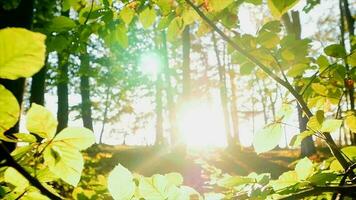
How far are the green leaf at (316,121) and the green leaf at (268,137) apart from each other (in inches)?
→ 3.7

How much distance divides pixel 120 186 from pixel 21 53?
1.57ft

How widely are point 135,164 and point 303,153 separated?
7.52 metres

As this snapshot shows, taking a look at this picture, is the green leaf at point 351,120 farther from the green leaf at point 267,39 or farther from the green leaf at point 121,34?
the green leaf at point 121,34

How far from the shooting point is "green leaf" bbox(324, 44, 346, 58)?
125 cm

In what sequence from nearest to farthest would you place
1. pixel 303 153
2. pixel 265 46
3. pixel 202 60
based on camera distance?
pixel 265 46
pixel 303 153
pixel 202 60

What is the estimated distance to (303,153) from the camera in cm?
1541

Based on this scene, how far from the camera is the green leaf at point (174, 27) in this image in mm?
1440

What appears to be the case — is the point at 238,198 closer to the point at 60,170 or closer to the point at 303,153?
the point at 60,170

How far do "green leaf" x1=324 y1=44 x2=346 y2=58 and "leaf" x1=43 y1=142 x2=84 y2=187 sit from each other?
95cm

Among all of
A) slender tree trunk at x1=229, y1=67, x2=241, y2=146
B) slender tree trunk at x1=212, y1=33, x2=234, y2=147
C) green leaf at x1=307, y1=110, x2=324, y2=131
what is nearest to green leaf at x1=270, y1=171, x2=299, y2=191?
green leaf at x1=307, y1=110, x2=324, y2=131

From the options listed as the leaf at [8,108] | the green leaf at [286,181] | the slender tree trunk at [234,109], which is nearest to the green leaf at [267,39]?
the green leaf at [286,181]

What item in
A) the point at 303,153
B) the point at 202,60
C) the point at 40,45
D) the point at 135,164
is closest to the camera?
the point at 40,45

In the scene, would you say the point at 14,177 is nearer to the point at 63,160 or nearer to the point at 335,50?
the point at 63,160

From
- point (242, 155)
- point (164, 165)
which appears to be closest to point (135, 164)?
point (164, 165)
